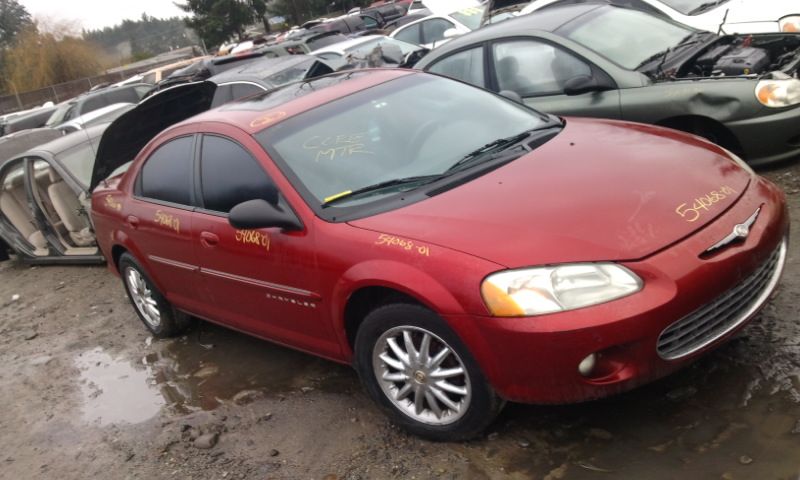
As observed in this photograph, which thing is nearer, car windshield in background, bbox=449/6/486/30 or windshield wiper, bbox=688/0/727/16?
windshield wiper, bbox=688/0/727/16

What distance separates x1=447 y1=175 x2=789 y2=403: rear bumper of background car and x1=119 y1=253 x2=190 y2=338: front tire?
119 inches

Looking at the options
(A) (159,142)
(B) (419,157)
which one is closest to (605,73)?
(B) (419,157)

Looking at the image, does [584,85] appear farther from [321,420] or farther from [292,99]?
[321,420]

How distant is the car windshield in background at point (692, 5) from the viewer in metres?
7.84

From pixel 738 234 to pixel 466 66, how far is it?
390 cm

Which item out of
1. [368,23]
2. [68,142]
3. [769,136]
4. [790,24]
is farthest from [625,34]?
[368,23]

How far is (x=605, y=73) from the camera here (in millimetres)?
5691

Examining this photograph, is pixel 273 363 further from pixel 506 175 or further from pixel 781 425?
pixel 781 425

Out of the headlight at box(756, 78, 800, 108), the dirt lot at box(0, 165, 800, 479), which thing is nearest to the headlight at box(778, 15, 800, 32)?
the headlight at box(756, 78, 800, 108)

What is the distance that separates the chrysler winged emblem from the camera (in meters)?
2.91

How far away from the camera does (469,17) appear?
50.3 ft

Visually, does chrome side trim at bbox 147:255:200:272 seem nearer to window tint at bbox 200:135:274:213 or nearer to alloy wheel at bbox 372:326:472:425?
window tint at bbox 200:135:274:213

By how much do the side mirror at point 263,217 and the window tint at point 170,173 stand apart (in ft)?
3.18

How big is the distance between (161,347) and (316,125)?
2499 mm
